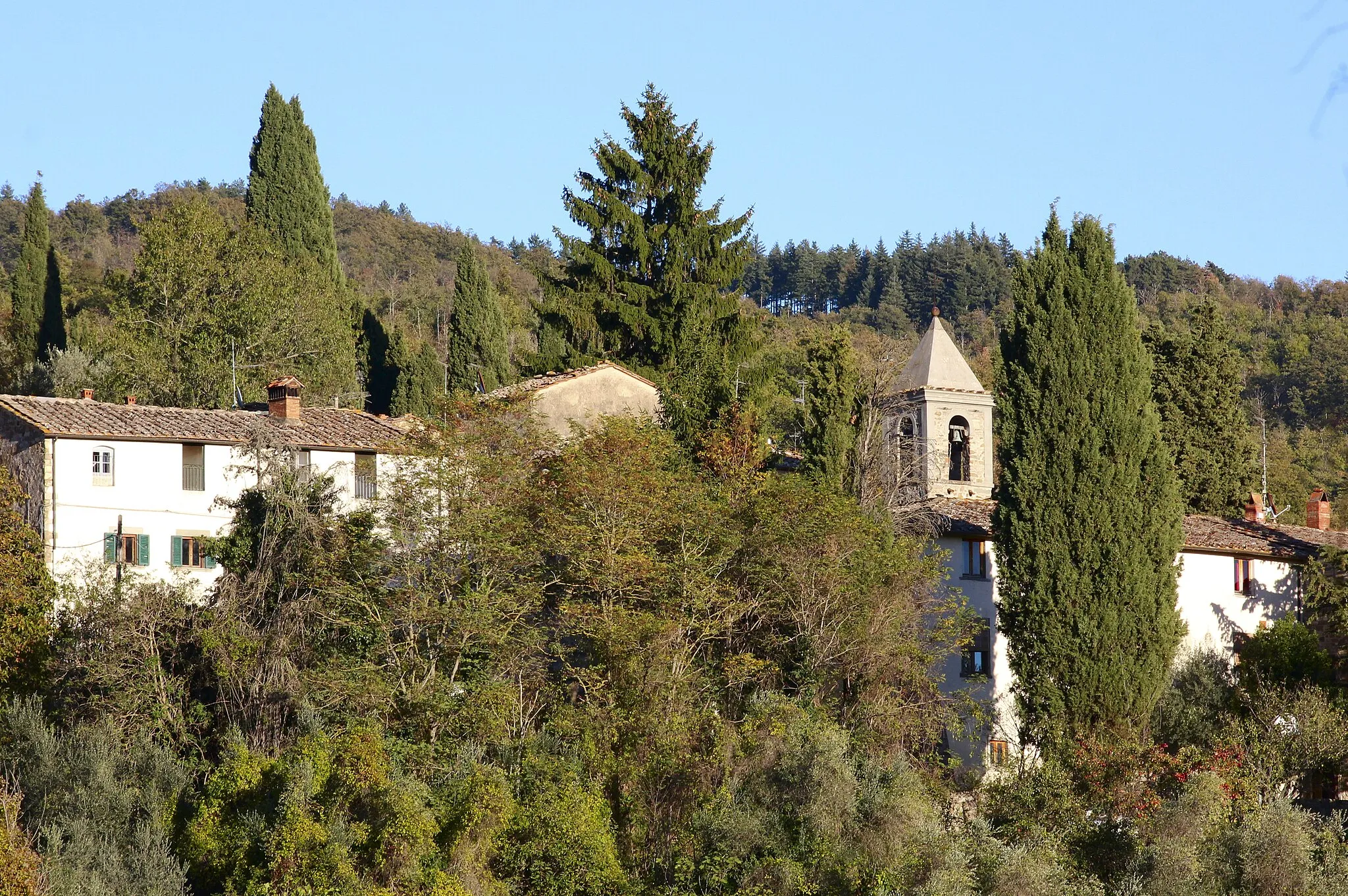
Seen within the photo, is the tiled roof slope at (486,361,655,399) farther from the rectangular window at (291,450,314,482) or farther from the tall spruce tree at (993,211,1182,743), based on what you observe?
the tall spruce tree at (993,211,1182,743)

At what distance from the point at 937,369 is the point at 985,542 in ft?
18.3

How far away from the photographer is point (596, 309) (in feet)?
137

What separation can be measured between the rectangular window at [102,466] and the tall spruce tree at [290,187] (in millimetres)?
22164

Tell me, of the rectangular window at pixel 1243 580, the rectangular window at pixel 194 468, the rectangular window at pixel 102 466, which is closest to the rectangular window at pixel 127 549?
the rectangular window at pixel 102 466

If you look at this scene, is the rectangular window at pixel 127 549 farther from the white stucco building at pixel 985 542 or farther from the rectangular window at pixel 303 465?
the white stucco building at pixel 985 542

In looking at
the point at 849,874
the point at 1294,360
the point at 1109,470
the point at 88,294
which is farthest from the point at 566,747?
the point at 1294,360

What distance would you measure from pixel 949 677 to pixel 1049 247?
9475 millimetres

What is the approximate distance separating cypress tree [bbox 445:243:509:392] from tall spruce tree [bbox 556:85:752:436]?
14.5 m

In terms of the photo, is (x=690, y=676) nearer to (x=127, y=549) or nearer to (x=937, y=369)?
(x=127, y=549)

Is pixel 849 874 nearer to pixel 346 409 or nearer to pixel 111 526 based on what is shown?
pixel 111 526

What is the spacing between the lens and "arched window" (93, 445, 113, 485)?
32.3m

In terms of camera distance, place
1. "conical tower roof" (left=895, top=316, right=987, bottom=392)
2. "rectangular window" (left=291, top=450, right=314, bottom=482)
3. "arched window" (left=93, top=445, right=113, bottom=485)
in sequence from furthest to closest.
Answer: "conical tower roof" (left=895, top=316, right=987, bottom=392)
"arched window" (left=93, top=445, right=113, bottom=485)
"rectangular window" (left=291, top=450, right=314, bottom=482)

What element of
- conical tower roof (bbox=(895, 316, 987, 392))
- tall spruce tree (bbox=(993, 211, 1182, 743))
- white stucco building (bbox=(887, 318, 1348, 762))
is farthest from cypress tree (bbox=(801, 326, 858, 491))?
conical tower roof (bbox=(895, 316, 987, 392))

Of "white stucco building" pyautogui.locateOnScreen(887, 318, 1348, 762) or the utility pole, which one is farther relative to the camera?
"white stucco building" pyautogui.locateOnScreen(887, 318, 1348, 762)
